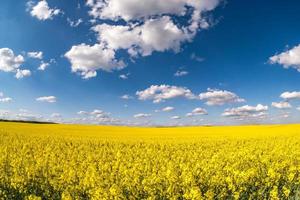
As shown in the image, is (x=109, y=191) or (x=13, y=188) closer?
(x=109, y=191)

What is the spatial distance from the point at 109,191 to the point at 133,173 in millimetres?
2523

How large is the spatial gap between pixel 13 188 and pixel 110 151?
9.54 metres

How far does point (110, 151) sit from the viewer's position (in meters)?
18.9

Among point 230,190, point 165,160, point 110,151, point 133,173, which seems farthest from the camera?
point 110,151

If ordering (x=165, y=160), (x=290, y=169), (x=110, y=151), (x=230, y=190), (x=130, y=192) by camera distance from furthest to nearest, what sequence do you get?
(x=110, y=151) < (x=165, y=160) < (x=290, y=169) < (x=230, y=190) < (x=130, y=192)

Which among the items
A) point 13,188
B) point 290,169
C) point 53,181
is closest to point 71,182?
point 53,181

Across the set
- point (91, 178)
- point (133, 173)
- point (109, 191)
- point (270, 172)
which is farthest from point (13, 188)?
point (270, 172)

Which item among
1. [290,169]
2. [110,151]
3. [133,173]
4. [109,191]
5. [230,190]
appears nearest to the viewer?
[109,191]

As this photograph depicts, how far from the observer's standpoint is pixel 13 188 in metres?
9.48

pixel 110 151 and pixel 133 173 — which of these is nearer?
pixel 133 173

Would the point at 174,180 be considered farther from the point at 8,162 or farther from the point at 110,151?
the point at 110,151

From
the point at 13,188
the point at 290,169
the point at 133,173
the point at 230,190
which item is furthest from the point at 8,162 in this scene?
the point at 290,169

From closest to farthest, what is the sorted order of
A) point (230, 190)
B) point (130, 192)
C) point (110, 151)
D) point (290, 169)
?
1. point (130, 192)
2. point (230, 190)
3. point (290, 169)
4. point (110, 151)

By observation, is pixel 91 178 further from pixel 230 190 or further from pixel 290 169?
pixel 290 169
